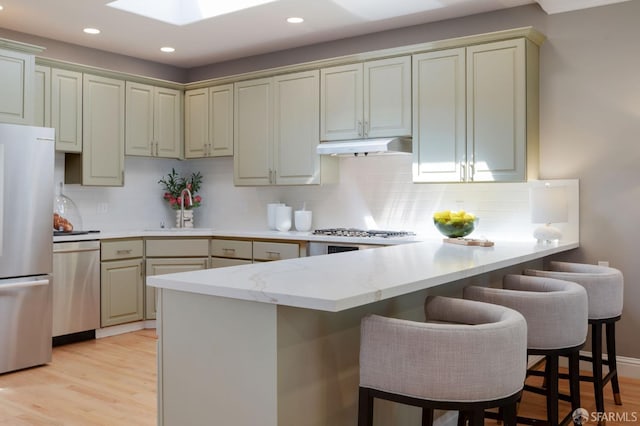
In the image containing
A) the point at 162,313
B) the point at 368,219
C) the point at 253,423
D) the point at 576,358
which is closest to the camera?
the point at 253,423

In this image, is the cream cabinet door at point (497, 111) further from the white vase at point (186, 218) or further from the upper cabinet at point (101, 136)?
the upper cabinet at point (101, 136)

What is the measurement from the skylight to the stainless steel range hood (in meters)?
1.28

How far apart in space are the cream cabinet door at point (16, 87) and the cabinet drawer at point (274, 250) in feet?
6.73

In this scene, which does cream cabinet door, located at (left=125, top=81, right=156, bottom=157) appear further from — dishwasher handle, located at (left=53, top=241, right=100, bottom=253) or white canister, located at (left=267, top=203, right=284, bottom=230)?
white canister, located at (left=267, top=203, right=284, bottom=230)

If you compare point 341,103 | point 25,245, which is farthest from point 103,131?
point 341,103

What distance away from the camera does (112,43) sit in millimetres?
5445

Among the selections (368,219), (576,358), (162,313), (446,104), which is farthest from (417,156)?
(162,313)

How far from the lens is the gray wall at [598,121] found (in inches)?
161

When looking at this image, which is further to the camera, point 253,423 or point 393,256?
point 393,256

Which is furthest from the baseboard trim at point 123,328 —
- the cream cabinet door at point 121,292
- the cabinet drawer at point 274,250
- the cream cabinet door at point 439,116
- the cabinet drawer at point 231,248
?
the cream cabinet door at point 439,116

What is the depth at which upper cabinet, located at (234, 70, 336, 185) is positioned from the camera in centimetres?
520

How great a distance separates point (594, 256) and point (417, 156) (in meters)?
1.46

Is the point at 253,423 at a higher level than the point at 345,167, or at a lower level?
lower

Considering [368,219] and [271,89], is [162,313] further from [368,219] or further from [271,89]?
[271,89]
